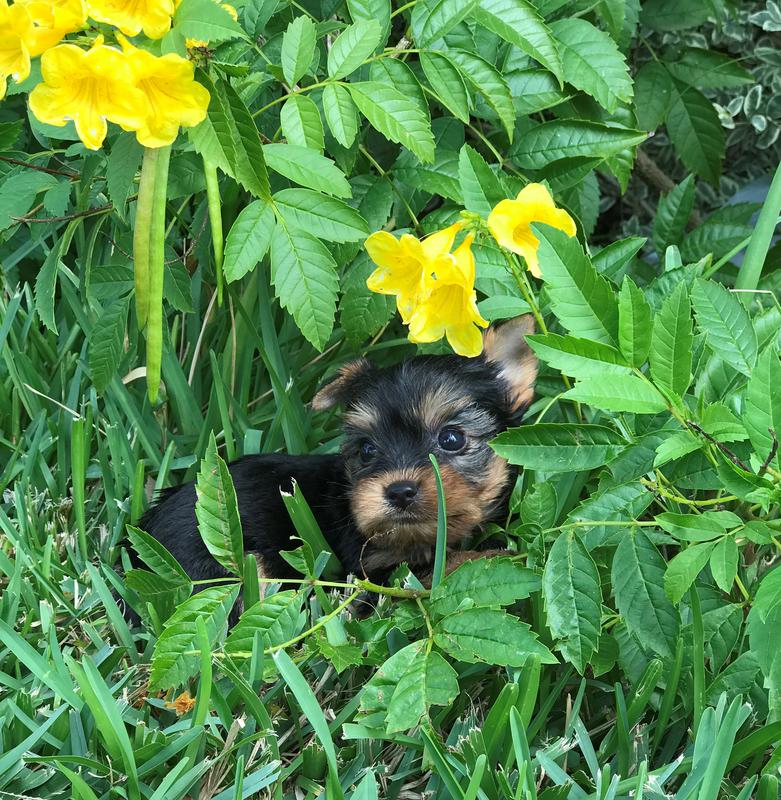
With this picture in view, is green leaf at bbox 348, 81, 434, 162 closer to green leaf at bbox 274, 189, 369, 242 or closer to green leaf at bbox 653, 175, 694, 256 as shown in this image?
green leaf at bbox 274, 189, 369, 242

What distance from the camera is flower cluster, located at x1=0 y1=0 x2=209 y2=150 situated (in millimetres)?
2047

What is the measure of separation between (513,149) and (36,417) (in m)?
1.77

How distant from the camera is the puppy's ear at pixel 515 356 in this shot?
9.98 ft

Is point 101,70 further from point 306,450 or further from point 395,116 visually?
point 306,450

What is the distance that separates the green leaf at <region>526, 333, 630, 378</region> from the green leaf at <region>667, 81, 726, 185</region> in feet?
7.12

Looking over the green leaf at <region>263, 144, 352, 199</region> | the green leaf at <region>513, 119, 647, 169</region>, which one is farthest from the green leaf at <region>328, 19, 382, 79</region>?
the green leaf at <region>513, 119, 647, 169</region>

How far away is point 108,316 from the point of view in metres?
3.13

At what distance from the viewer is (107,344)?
311cm

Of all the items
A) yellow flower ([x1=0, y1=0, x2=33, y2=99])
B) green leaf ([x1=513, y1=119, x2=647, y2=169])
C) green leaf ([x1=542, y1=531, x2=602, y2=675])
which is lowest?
green leaf ([x1=542, y1=531, x2=602, y2=675])

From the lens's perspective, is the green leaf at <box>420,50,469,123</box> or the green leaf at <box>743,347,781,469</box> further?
the green leaf at <box>420,50,469,123</box>

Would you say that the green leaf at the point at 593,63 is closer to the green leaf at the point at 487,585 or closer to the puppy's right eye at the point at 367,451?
the puppy's right eye at the point at 367,451

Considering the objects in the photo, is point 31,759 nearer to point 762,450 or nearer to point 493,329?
point 762,450

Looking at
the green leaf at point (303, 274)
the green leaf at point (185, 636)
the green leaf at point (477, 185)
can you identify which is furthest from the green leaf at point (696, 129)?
the green leaf at point (185, 636)

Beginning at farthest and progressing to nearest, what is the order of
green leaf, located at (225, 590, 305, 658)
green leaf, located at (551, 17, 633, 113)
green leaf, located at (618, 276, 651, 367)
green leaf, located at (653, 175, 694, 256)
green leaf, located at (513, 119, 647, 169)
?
green leaf, located at (653, 175, 694, 256)
green leaf, located at (513, 119, 647, 169)
green leaf, located at (551, 17, 633, 113)
green leaf, located at (225, 590, 305, 658)
green leaf, located at (618, 276, 651, 367)
